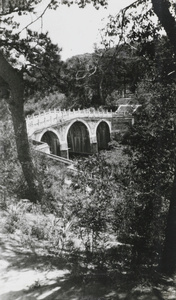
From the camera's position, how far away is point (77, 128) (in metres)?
47.3

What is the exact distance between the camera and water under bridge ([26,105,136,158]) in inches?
1460

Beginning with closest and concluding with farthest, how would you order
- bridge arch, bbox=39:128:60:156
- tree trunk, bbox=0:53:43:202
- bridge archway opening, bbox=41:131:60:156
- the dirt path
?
the dirt path → tree trunk, bbox=0:53:43:202 → bridge arch, bbox=39:128:60:156 → bridge archway opening, bbox=41:131:60:156

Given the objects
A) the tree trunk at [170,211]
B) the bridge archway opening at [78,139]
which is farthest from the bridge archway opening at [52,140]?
the tree trunk at [170,211]

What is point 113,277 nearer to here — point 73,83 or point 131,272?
point 131,272

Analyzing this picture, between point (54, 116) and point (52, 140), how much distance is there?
3.54m

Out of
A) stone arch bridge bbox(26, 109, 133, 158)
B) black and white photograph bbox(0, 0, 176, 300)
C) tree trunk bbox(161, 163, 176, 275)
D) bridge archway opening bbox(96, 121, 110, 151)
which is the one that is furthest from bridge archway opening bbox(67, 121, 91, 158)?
tree trunk bbox(161, 163, 176, 275)

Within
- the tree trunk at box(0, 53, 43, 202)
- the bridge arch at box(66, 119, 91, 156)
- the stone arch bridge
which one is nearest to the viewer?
the tree trunk at box(0, 53, 43, 202)

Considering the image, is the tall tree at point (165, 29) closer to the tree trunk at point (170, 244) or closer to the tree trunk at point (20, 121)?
the tree trunk at point (170, 244)

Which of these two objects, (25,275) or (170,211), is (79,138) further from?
(25,275)

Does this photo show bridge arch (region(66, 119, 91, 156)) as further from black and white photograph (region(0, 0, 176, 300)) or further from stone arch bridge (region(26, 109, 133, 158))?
black and white photograph (region(0, 0, 176, 300))

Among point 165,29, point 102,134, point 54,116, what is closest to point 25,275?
point 165,29

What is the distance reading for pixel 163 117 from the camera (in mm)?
6242

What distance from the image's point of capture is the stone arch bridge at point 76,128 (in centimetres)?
3684

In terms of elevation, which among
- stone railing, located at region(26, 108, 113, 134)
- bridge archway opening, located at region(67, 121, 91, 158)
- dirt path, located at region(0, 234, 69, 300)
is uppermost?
stone railing, located at region(26, 108, 113, 134)
